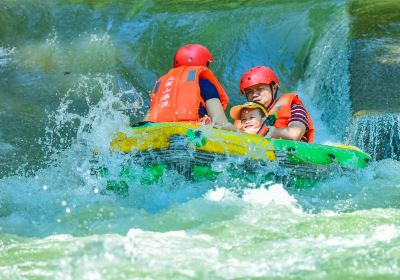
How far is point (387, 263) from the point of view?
471 cm

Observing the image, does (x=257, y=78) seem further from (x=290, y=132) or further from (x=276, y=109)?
(x=290, y=132)

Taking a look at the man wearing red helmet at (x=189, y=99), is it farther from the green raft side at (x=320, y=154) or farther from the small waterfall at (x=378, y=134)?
the small waterfall at (x=378, y=134)

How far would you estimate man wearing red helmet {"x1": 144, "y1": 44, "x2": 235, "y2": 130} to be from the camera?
718cm

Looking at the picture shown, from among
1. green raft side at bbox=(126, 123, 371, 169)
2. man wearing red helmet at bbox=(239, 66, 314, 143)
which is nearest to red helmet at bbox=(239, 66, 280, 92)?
man wearing red helmet at bbox=(239, 66, 314, 143)

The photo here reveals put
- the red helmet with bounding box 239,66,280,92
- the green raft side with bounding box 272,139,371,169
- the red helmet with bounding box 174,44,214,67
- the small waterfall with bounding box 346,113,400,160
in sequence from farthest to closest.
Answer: the small waterfall with bounding box 346,113,400,160 → the red helmet with bounding box 174,44,214,67 → the red helmet with bounding box 239,66,280,92 → the green raft side with bounding box 272,139,371,169

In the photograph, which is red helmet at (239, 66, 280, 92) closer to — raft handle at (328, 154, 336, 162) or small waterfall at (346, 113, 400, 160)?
raft handle at (328, 154, 336, 162)

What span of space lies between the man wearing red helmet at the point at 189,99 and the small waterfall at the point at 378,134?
2.12 m

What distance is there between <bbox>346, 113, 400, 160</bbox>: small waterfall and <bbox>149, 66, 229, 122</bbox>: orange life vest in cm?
213

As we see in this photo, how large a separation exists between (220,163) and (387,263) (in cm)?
219

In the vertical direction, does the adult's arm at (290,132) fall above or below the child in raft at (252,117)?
below

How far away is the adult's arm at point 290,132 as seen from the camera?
732cm

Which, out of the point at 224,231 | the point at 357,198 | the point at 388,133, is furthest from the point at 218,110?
the point at 388,133

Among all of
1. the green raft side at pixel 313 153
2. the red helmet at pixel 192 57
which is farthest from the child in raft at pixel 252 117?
the red helmet at pixel 192 57

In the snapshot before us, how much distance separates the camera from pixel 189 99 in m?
7.20
